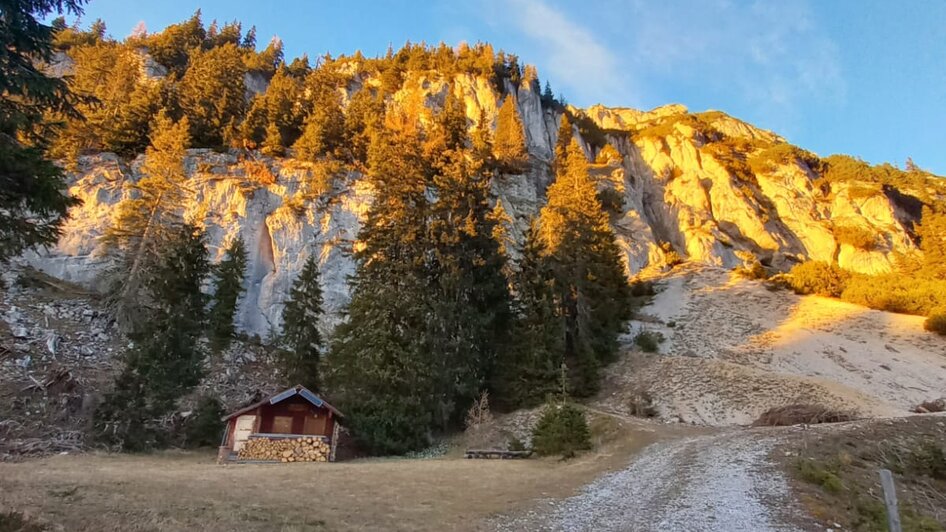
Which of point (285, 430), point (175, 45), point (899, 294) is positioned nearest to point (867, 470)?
point (285, 430)

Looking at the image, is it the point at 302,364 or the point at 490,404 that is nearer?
the point at 490,404

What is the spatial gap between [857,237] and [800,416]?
1854 inches

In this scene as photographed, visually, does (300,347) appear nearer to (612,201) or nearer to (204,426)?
(204,426)

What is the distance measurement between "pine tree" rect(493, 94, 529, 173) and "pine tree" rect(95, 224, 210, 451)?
31.7 meters

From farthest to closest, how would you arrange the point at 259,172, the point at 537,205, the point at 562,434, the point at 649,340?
the point at 537,205 → the point at 259,172 → the point at 649,340 → the point at 562,434

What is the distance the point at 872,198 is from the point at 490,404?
61.2 meters

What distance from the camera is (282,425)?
21.6m

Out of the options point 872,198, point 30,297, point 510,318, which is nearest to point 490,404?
point 510,318

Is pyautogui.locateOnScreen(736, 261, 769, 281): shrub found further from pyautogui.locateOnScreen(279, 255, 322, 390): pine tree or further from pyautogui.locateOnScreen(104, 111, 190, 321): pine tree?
pyautogui.locateOnScreen(104, 111, 190, 321): pine tree

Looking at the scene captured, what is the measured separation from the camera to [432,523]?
28.7ft

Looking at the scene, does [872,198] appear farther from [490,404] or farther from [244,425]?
[244,425]

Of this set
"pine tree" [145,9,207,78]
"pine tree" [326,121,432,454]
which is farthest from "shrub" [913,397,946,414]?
"pine tree" [145,9,207,78]

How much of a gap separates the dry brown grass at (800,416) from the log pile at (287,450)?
1816cm

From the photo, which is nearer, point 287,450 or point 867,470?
point 867,470
